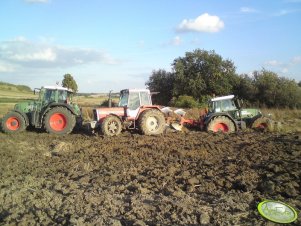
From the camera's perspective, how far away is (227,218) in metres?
4.88

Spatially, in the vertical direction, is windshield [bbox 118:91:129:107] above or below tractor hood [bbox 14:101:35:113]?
above

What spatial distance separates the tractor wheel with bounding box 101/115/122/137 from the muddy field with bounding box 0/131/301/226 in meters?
1.04

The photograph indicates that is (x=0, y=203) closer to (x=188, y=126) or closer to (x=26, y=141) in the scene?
(x=26, y=141)

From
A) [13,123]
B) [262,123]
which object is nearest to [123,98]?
[13,123]

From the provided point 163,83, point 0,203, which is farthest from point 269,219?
point 163,83

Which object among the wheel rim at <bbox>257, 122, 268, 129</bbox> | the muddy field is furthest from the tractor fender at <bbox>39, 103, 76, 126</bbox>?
the wheel rim at <bbox>257, 122, 268, 129</bbox>

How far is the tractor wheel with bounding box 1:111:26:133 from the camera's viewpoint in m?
13.5

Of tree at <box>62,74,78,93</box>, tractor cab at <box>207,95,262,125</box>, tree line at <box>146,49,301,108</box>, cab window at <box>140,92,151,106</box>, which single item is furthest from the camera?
tree at <box>62,74,78,93</box>

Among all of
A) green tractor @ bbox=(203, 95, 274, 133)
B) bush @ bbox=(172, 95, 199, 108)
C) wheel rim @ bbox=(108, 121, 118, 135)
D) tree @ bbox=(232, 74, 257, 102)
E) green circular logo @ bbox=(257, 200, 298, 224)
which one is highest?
tree @ bbox=(232, 74, 257, 102)

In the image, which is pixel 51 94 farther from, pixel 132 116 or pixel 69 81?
pixel 69 81

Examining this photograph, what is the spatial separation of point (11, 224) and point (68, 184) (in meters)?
1.94

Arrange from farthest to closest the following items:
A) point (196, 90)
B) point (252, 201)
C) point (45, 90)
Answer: point (196, 90) < point (45, 90) < point (252, 201)

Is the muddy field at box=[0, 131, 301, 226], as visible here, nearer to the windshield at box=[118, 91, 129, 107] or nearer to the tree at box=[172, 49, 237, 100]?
the windshield at box=[118, 91, 129, 107]

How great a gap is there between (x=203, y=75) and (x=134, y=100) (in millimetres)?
16341
